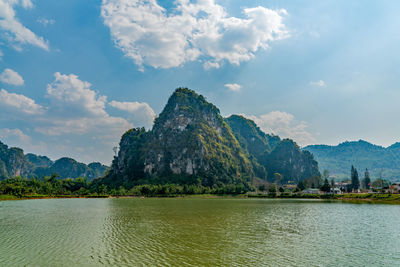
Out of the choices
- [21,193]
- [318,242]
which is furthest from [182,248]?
[21,193]

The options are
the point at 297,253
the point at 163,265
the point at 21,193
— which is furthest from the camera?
the point at 21,193

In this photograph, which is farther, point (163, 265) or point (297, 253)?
point (297, 253)

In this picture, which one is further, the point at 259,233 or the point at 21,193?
the point at 21,193

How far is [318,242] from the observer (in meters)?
28.9

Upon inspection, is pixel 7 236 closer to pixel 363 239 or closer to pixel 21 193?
pixel 363 239

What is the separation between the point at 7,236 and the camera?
3098cm

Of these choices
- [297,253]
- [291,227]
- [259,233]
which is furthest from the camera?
[291,227]

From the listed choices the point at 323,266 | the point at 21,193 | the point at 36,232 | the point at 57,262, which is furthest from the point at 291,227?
the point at 21,193

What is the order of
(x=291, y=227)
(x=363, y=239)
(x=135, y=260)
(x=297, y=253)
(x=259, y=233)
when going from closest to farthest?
1. (x=135, y=260)
2. (x=297, y=253)
3. (x=363, y=239)
4. (x=259, y=233)
5. (x=291, y=227)

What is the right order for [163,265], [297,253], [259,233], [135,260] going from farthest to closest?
[259,233]
[297,253]
[135,260]
[163,265]

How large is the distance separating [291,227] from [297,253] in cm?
1667

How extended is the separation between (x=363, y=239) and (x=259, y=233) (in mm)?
12918

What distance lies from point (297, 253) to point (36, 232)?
34.6 m

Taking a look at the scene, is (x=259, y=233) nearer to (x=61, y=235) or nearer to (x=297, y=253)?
(x=297, y=253)
